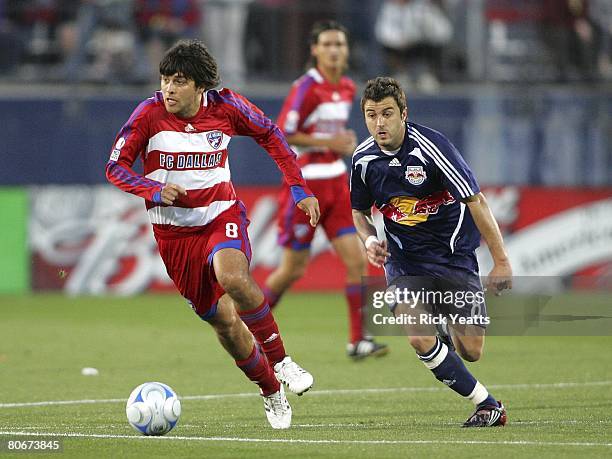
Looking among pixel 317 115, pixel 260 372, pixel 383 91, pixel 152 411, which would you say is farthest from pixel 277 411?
pixel 317 115

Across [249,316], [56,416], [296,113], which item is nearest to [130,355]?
[296,113]

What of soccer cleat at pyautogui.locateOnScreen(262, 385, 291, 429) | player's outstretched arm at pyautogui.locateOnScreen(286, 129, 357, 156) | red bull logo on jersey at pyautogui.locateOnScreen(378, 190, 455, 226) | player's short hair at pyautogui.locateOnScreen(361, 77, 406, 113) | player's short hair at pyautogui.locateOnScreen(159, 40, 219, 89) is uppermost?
player's short hair at pyautogui.locateOnScreen(159, 40, 219, 89)

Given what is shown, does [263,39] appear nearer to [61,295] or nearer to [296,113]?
[61,295]

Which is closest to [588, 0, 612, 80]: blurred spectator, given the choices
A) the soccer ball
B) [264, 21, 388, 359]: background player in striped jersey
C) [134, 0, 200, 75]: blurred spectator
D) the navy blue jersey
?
[134, 0, 200, 75]: blurred spectator

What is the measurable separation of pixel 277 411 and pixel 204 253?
1034 mm

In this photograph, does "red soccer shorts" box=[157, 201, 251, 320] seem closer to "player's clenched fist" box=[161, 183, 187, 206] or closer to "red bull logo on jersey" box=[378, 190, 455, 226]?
"player's clenched fist" box=[161, 183, 187, 206]

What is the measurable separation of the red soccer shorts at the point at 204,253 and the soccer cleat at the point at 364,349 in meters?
3.83

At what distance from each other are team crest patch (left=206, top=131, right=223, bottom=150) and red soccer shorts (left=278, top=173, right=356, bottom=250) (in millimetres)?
3978

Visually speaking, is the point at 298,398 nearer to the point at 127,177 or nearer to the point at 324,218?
the point at 127,177

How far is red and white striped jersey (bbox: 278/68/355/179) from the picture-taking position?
40.0ft

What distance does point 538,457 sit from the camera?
6.53 m

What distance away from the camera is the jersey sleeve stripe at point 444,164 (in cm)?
763

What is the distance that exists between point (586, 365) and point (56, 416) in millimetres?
4915

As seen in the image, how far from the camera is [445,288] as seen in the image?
8023 millimetres
